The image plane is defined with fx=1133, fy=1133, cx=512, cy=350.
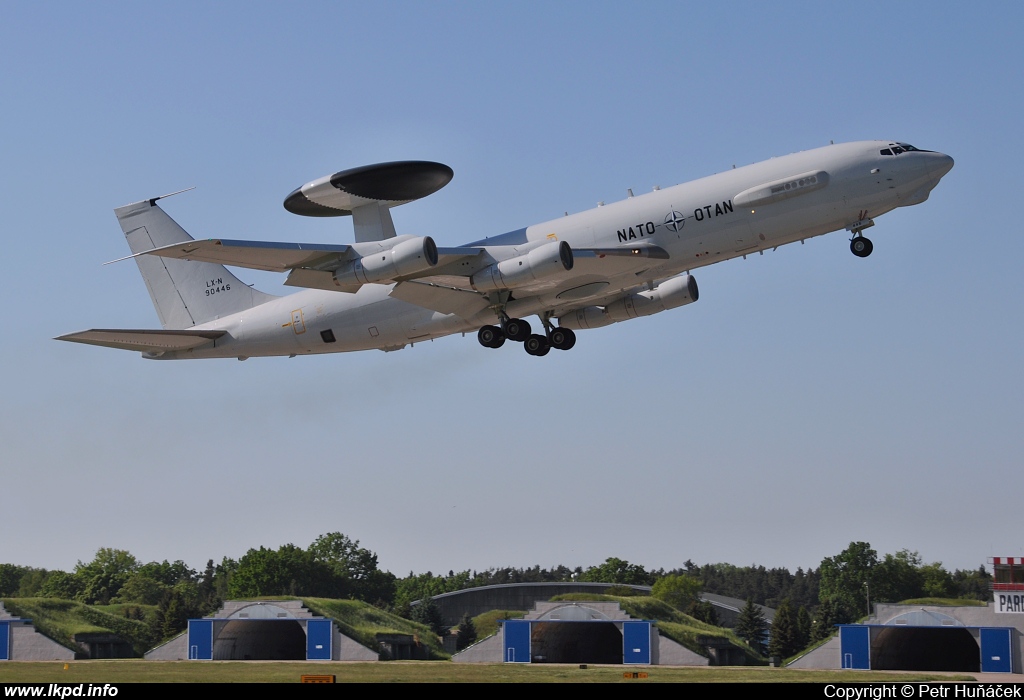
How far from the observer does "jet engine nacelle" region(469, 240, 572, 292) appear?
4141cm

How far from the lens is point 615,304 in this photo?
164 ft

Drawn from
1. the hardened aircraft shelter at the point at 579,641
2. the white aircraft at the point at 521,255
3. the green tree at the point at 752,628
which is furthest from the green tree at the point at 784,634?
the white aircraft at the point at 521,255

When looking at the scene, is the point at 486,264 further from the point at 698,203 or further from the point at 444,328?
the point at 698,203

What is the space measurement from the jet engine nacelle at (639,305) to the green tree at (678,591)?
183 feet

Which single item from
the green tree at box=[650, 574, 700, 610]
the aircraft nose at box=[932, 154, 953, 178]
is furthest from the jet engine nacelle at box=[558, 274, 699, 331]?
the green tree at box=[650, 574, 700, 610]

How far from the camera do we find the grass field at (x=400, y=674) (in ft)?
158

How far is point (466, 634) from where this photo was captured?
89.6 meters

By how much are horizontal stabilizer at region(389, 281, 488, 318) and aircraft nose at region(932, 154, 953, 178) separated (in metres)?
17.7

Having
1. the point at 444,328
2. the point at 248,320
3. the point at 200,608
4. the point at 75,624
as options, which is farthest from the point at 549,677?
the point at 200,608

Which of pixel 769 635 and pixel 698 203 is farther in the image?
pixel 769 635

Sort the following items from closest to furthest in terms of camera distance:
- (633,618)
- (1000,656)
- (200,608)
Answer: (1000,656) → (633,618) → (200,608)

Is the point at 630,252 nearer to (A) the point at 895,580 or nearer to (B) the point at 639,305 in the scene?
(B) the point at 639,305

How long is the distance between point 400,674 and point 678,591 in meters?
59.9

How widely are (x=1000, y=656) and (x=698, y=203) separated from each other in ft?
107
